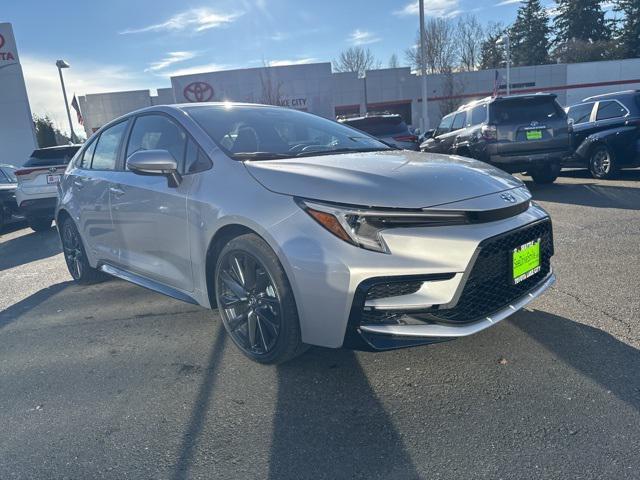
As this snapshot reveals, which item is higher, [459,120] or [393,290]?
[459,120]

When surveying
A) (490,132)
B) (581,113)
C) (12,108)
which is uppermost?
(12,108)

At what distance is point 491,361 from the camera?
2.88 m

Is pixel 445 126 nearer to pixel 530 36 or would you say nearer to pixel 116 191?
pixel 116 191

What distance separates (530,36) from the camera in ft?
213

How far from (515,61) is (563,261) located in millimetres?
71292

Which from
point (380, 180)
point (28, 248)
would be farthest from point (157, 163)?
point (28, 248)

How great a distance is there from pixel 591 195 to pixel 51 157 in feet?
32.4

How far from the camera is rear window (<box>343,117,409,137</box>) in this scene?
36.8ft

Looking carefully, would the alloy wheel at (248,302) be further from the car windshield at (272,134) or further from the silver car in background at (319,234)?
the car windshield at (272,134)

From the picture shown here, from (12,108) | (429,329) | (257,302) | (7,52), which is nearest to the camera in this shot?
(429,329)

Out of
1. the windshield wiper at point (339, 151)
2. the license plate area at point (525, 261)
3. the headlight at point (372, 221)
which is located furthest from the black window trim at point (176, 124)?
the license plate area at point (525, 261)

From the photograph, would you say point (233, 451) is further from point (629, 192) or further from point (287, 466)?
point (629, 192)

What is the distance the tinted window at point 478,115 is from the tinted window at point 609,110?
8.46 feet

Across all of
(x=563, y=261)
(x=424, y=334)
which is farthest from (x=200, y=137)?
(x=563, y=261)
